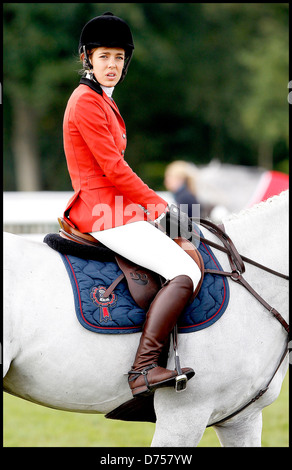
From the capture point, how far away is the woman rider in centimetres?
342

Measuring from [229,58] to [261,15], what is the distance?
11.3 feet

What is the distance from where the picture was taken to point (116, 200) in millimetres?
3656

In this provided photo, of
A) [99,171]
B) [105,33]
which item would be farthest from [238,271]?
[105,33]

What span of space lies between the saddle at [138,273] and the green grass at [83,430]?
2.77 m

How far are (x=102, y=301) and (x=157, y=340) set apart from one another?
1.17 ft

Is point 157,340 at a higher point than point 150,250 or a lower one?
lower

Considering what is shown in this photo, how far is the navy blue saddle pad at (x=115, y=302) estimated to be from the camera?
3.44 meters

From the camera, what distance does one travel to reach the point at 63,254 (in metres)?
3.63

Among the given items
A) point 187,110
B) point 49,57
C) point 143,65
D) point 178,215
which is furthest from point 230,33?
point 178,215

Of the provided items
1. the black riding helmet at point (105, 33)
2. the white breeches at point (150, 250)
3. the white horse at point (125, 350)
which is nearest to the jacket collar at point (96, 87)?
the black riding helmet at point (105, 33)

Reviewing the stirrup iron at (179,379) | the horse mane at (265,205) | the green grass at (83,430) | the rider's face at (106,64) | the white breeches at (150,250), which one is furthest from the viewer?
the green grass at (83,430)

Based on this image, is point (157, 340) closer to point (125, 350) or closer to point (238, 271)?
point (125, 350)

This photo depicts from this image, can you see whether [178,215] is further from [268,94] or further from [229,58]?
[229,58]

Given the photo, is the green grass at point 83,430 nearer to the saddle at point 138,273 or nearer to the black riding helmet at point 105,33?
the saddle at point 138,273
